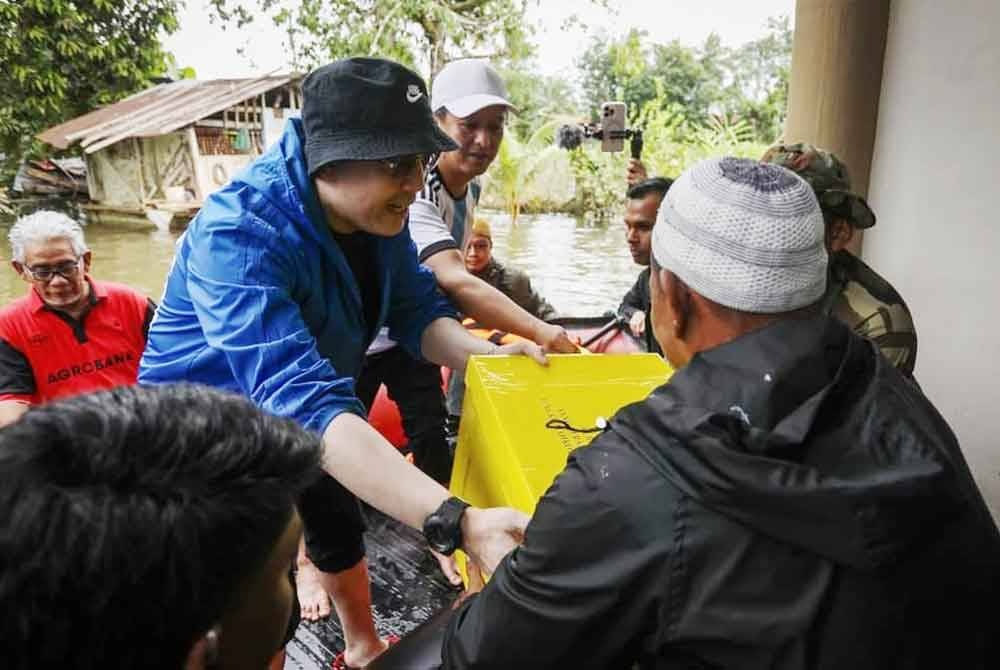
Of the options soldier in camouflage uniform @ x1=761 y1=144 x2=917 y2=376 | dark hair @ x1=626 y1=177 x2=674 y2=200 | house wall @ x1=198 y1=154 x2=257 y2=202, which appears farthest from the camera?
house wall @ x1=198 y1=154 x2=257 y2=202

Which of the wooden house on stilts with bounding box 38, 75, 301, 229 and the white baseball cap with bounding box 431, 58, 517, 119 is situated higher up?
the white baseball cap with bounding box 431, 58, 517, 119

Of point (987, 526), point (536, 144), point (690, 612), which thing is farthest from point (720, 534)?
point (536, 144)

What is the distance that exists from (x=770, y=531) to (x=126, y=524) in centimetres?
68

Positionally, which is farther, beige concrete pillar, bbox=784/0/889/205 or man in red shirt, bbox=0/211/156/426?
beige concrete pillar, bbox=784/0/889/205

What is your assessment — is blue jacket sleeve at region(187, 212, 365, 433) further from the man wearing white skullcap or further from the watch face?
the man wearing white skullcap

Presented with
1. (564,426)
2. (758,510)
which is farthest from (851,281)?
(758,510)

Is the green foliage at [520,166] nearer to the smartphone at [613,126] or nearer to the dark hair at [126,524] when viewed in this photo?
the smartphone at [613,126]

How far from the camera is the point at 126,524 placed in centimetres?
61

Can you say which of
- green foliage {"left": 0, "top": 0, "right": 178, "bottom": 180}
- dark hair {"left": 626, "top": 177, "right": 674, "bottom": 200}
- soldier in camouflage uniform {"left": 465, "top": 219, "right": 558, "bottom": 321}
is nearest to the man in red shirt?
soldier in camouflage uniform {"left": 465, "top": 219, "right": 558, "bottom": 321}

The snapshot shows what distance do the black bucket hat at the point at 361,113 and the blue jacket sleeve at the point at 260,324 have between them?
0.24 m

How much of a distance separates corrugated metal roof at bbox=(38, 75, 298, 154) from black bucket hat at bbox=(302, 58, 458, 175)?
47.0 feet

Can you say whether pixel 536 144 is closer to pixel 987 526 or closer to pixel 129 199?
pixel 129 199

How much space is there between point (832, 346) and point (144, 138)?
18554 mm

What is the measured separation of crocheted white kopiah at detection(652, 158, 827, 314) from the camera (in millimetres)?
1035
